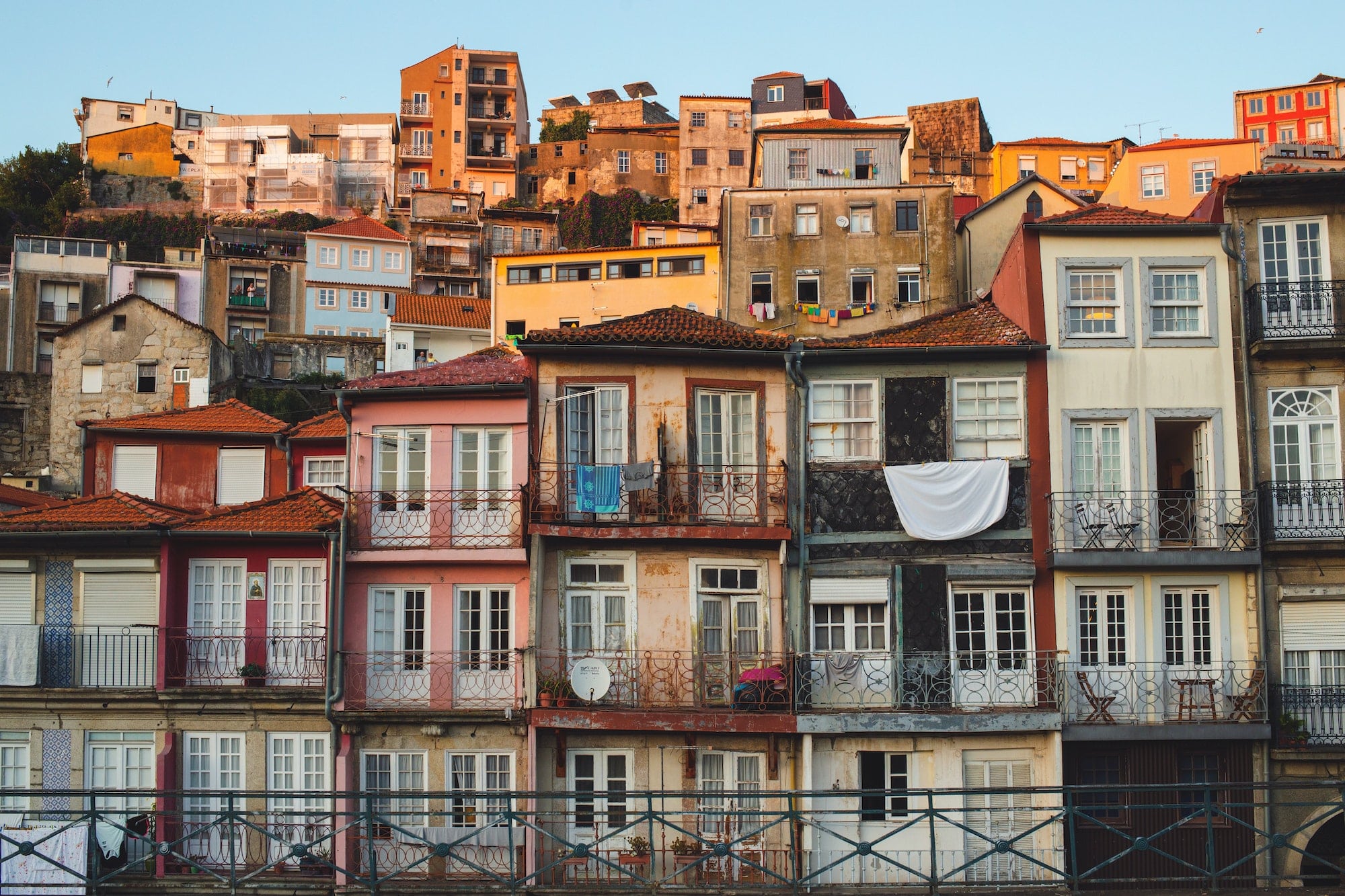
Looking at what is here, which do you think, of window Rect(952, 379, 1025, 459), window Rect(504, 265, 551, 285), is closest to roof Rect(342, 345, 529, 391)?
window Rect(952, 379, 1025, 459)

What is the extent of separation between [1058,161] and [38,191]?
72.5m

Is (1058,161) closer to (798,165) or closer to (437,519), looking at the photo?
(798,165)

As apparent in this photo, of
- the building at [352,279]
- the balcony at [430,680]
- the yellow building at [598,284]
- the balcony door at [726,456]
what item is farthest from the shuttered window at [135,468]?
the building at [352,279]

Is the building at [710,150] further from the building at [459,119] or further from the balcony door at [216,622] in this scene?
the balcony door at [216,622]

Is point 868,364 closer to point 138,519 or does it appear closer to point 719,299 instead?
point 138,519

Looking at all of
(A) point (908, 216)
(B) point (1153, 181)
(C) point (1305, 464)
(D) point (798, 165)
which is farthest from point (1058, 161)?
(C) point (1305, 464)

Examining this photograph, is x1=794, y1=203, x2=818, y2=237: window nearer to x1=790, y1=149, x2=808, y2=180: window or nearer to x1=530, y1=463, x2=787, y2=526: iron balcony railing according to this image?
x1=790, y1=149, x2=808, y2=180: window

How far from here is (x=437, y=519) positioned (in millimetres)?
26781

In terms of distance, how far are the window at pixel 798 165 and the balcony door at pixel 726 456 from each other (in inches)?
1420

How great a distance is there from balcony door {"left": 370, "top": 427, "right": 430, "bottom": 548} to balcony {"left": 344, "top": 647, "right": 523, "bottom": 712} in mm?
2203

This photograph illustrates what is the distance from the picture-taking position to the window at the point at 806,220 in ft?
167

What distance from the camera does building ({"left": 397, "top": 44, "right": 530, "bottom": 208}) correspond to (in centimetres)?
11719

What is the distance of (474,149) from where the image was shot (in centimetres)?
11831

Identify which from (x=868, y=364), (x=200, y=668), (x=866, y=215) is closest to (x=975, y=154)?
(x=866, y=215)
